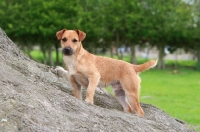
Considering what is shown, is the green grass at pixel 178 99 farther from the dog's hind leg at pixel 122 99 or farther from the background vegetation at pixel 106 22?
the background vegetation at pixel 106 22

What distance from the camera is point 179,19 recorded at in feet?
172

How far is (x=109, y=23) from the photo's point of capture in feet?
173

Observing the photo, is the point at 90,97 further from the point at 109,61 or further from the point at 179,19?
the point at 179,19

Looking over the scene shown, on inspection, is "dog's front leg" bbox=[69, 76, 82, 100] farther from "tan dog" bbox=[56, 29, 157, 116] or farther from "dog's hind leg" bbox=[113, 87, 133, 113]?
"dog's hind leg" bbox=[113, 87, 133, 113]

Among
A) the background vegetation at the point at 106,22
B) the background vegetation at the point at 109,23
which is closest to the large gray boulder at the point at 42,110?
the background vegetation at the point at 109,23

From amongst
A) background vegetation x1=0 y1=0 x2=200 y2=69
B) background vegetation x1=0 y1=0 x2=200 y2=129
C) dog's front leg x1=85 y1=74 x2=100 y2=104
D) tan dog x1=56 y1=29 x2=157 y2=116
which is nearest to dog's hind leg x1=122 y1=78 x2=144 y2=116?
tan dog x1=56 y1=29 x2=157 y2=116

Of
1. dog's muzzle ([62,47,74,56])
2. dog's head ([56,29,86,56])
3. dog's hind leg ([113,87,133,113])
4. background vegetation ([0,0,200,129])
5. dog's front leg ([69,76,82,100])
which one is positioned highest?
dog's head ([56,29,86,56])

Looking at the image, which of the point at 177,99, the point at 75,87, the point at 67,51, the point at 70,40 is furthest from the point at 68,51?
the point at 177,99

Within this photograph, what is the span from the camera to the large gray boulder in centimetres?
699

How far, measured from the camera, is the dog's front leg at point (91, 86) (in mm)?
9453

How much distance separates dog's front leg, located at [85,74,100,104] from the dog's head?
670 mm

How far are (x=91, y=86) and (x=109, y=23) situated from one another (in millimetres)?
43454

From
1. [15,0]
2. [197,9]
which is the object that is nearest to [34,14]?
[15,0]

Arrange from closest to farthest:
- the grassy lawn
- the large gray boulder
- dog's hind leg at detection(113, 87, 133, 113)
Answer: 1. the large gray boulder
2. dog's hind leg at detection(113, 87, 133, 113)
3. the grassy lawn
